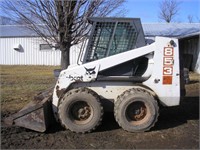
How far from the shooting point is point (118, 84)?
274 inches

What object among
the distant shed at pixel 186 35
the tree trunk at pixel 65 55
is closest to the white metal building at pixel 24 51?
the distant shed at pixel 186 35

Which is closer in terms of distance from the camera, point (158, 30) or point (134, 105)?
point (134, 105)

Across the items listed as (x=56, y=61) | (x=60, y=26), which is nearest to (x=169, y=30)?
(x=56, y=61)

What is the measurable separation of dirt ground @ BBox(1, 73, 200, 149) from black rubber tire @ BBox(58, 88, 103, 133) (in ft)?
0.51

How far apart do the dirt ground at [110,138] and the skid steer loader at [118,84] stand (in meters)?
0.20

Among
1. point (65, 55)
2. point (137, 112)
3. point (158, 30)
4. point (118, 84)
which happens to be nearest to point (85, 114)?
point (118, 84)

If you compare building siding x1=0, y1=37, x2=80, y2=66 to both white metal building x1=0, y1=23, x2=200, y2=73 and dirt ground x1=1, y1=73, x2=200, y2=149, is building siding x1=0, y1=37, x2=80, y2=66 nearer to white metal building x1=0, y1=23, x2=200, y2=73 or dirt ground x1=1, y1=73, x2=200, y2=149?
white metal building x1=0, y1=23, x2=200, y2=73

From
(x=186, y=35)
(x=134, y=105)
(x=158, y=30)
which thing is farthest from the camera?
(x=158, y=30)

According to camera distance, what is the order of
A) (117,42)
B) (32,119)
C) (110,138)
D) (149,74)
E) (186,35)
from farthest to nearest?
(186,35) < (117,42) < (149,74) < (32,119) < (110,138)

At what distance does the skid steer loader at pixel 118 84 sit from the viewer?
21.8 feet

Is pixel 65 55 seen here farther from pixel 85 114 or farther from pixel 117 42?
pixel 85 114

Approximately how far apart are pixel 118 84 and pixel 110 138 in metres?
1.19

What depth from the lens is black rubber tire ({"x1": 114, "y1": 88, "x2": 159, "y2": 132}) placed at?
665 centimetres

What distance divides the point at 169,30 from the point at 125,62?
24.8 metres
